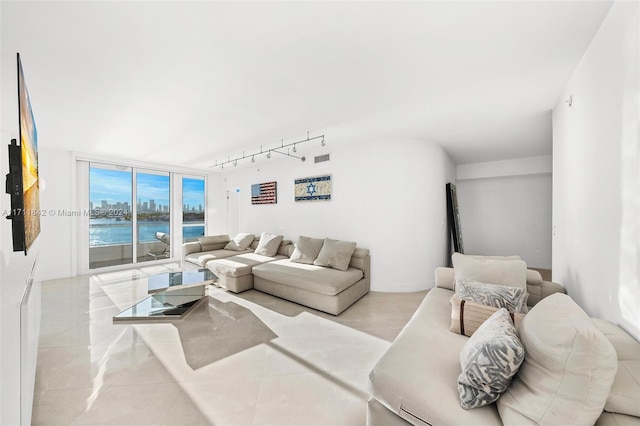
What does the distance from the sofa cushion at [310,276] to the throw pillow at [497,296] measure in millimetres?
1561

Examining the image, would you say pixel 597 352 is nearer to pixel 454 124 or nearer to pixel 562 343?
pixel 562 343

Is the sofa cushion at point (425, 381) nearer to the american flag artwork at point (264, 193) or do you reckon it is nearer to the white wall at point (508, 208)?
the american flag artwork at point (264, 193)

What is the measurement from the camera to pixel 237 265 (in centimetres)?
406

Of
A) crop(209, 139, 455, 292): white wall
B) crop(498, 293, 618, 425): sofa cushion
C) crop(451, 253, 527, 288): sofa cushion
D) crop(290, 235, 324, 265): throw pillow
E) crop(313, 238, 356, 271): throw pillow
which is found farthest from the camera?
crop(290, 235, 324, 265): throw pillow

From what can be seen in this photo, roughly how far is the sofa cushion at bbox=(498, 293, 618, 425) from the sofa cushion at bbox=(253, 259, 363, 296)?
2.19 meters

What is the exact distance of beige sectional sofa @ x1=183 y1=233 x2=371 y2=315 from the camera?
3.24 metres

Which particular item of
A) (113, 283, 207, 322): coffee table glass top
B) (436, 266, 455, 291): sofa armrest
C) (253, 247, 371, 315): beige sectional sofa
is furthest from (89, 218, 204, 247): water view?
(436, 266, 455, 291): sofa armrest

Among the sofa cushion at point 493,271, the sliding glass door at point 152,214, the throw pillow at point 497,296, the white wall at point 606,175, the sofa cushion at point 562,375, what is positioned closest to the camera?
the sofa cushion at point 562,375

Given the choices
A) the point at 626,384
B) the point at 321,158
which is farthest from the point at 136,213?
the point at 626,384

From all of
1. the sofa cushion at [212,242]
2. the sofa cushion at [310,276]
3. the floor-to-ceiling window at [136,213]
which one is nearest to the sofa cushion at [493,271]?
the sofa cushion at [310,276]

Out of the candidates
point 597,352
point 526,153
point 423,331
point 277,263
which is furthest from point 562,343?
point 526,153

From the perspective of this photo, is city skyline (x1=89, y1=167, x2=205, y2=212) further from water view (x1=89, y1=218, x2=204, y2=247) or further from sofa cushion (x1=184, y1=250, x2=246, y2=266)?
sofa cushion (x1=184, y1=250, x2=246, y2=266)

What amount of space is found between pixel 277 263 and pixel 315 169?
200 cm

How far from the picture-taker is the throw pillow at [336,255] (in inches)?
151
